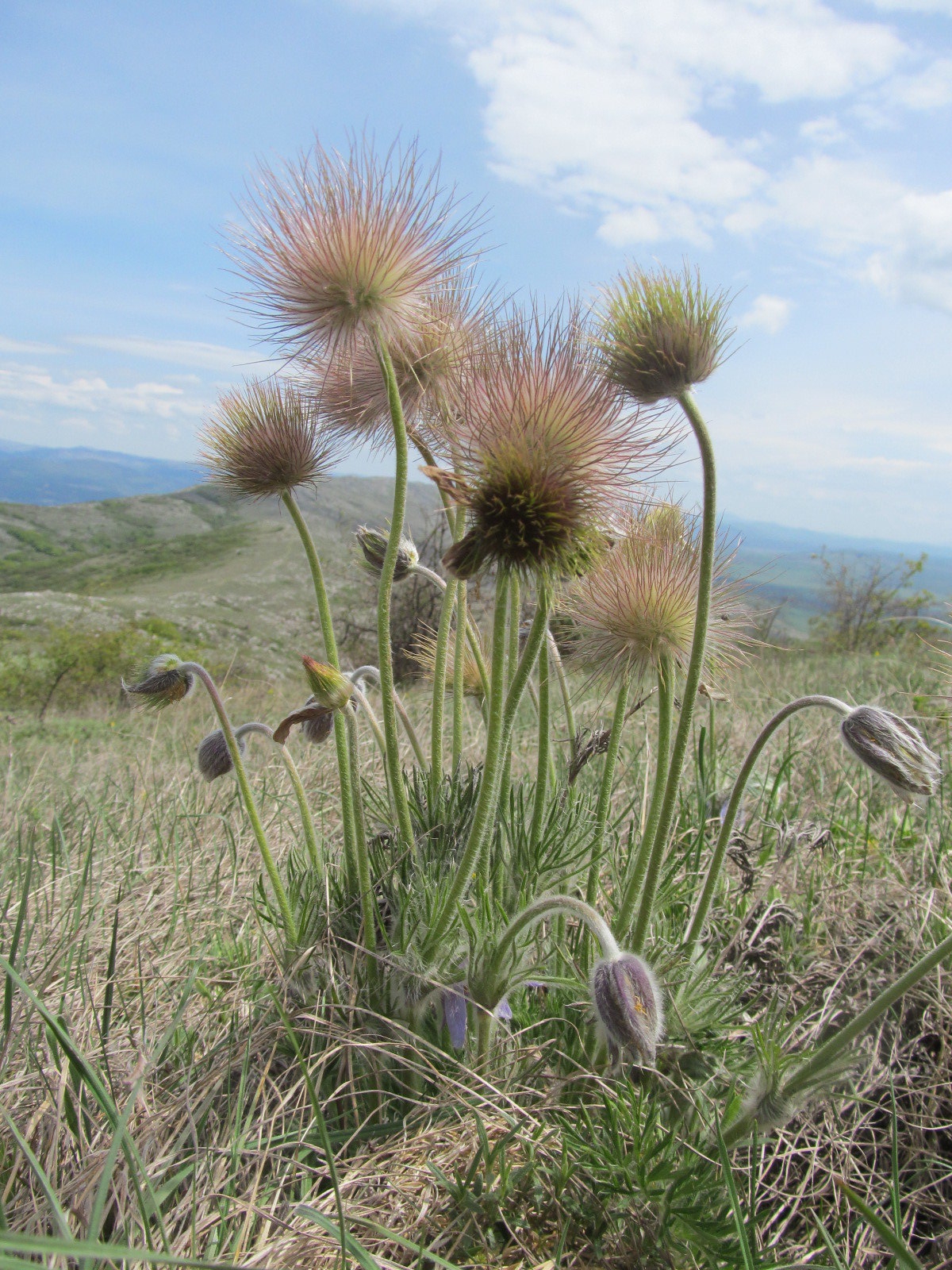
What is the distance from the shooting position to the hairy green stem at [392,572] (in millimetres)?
1630

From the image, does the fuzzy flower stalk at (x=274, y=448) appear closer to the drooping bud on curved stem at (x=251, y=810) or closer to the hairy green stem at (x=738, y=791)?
the drooping bud on curved stem at (x=251, y=810)

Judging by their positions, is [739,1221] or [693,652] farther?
[693,652]

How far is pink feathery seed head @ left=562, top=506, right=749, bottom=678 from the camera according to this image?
1845mm

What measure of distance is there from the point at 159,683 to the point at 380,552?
0.68 metres

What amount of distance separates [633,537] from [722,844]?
72cm

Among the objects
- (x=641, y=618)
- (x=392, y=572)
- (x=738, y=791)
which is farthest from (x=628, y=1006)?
(x=392, y=572)

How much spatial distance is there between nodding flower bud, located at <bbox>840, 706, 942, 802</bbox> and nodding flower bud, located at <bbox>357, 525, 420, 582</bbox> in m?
1.15

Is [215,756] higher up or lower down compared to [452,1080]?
higher up

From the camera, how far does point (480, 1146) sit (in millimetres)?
1504

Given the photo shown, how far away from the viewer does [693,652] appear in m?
1.59

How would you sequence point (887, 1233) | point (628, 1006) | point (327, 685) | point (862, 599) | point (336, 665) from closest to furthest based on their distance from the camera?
1. point (887, 1233)
2. point (628, 1006)
3. point (327, 685)
4. point (336, 665)
5. point (862, 599)

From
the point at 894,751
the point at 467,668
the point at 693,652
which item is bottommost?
the point at 467,668

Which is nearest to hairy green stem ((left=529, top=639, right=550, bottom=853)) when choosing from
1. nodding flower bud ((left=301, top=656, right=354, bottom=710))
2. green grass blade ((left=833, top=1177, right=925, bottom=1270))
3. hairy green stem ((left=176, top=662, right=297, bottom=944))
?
nodding flower bud ((left=301, top=656, right=354, bottom=710))

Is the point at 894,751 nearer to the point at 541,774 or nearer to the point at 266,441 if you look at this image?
the point at 541,774
